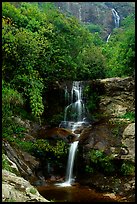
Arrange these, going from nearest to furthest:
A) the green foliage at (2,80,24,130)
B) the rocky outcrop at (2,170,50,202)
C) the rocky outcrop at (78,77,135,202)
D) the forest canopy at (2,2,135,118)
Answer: the rocky outcrop at (2,170,50,202)
the green foliage at (2,80,24,130)
the rocky outcrop at (78,77,135,202)
the forest canopy at (2,2,135,118)

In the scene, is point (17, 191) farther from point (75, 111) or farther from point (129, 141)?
point (75, 111)

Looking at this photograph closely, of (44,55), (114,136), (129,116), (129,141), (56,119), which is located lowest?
(129,141)

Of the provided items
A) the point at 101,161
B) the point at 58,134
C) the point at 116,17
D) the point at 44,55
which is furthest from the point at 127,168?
the point at 116,17

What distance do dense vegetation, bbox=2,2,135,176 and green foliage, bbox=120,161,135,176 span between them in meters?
4.44

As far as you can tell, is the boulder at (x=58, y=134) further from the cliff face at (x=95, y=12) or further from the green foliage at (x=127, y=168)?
the cliff face at (x=95, y=12)

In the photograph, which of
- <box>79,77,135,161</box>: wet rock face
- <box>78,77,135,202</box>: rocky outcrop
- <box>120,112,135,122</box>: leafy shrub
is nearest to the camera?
<box>78,77,135,202</box>: rocky outcrop

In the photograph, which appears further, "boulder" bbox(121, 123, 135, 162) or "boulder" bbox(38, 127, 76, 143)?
"boulder" bbox(38, 127, 76, 143)

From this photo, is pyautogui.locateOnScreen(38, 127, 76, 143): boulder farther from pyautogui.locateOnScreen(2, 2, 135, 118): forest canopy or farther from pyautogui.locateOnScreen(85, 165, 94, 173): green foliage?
pyautogui.locateOnScreen(85, 165, 94, 173): green foliage

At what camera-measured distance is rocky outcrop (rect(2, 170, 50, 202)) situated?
334 inches

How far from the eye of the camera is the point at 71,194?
13.0 meters

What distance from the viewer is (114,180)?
14.4 metres

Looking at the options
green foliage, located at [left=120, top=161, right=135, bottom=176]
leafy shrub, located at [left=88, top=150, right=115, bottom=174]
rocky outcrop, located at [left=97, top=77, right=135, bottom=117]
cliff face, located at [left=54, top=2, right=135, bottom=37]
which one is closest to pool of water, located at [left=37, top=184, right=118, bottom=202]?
leafy shrub, located at [left=88, top=150, right=115, bottom=174]

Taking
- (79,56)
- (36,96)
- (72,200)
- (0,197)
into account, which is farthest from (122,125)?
(0,197)

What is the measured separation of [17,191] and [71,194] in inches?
174
